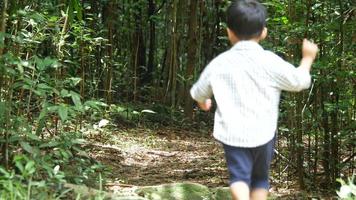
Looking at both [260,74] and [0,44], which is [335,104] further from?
[0,44]

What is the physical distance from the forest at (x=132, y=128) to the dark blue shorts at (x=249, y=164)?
0.75 metres

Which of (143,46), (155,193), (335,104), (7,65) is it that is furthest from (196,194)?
(143,46)

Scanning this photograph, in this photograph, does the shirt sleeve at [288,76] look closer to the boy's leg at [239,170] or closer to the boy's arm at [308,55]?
the boy's arm at [308,55]

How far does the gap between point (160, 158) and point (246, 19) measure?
5.93 metres

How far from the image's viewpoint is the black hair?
9.66 feet

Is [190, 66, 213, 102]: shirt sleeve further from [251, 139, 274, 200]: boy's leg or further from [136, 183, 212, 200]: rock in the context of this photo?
[136, 183, 212, 200]: rock

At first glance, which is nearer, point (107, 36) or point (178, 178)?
point (178, 178)

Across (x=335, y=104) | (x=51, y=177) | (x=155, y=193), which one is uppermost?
(x=335, y=104)

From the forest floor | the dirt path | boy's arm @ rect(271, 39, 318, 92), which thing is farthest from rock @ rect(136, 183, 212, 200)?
boy's arm @ rect(271, 39, 318, 92)

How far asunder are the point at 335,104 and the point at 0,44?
3304 millimetres

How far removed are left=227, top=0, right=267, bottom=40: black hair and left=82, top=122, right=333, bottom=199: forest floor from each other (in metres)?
2.64

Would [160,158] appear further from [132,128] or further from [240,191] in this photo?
[240,191]

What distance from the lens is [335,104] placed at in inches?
216

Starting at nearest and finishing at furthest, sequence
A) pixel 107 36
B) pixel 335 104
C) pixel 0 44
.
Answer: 1. pixel 0 44
2. pixel 335 104
3. pixel 107 36
